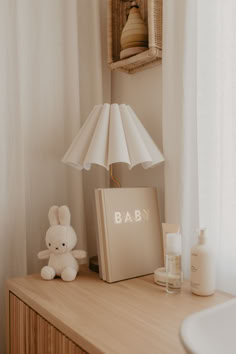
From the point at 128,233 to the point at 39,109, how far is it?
1.96 feet

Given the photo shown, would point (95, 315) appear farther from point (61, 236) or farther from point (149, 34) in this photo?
point (149, 34)

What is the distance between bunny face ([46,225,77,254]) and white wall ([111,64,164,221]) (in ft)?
1.19

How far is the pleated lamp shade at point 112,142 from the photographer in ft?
3.34

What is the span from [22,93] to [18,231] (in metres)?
0.51

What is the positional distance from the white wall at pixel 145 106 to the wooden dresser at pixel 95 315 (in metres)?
0.39

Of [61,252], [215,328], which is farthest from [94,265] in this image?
[215,328]

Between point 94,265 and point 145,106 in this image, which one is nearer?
point 94,265

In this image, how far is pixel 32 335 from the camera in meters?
0.85

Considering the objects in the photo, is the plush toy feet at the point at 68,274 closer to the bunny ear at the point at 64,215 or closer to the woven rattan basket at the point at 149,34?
the bunny ear at the point at 64,215

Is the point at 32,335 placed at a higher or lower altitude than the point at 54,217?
lower

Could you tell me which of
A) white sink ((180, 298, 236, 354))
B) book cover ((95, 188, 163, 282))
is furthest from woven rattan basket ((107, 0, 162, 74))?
white sink ((180, 298, 236, 354))

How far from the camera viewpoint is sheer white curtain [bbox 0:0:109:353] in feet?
3.87

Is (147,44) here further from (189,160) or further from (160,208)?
(160,208)

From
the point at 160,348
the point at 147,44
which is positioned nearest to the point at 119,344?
the point at 160,348
